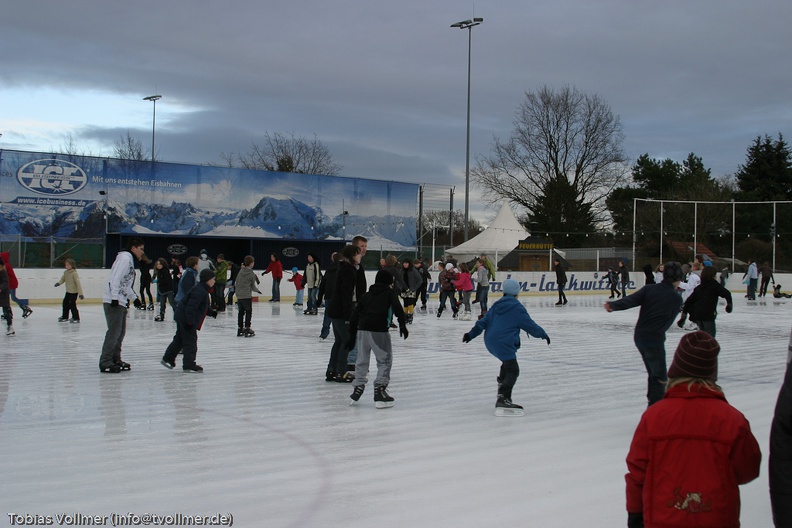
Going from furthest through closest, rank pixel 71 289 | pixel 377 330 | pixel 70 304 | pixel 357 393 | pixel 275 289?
pixel 275 289 < pixel 70 304 < pixel 71 289 < pixel 357 393 < pixel 377 330

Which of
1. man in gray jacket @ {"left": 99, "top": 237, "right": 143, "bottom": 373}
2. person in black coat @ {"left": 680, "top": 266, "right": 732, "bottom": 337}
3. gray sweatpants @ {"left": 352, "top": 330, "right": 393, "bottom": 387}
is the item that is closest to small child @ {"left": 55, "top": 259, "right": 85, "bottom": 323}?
man in gray jacket @ {"left": 99, "top": 237, "right": 143, "bottom": 373}

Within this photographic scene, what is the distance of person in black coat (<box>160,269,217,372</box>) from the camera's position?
31.3 ft

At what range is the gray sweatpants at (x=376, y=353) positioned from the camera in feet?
24.7

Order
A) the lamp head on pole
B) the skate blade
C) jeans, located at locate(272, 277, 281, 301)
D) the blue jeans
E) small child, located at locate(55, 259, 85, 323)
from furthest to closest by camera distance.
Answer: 1. the lamp head on pole
2. jeans, located at locate(272, 277, 281, 301)
3. small child, located at locate(55, 259, 85, 323)
4. the skate blade
5. the blue jeans

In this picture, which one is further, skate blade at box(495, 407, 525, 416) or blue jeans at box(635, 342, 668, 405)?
skate blade at box(495, 407, 525, 416)

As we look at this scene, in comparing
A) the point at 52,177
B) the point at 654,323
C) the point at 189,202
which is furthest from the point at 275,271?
the point at 654,323

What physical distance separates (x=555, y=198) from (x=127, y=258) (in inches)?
1740

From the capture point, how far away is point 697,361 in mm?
2814

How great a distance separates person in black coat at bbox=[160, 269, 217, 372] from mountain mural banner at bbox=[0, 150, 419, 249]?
21.0 meters

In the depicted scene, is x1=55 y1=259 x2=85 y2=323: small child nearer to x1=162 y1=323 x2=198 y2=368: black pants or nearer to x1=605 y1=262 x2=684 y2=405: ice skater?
x1=162 y1=323 x2=198 y2=368: black pants

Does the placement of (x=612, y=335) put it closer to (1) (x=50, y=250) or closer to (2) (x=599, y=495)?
(2) (x=599, y=495)

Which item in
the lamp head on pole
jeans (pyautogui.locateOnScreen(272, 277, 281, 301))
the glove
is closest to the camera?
the glove

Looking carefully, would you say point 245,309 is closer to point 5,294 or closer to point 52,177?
point 5,294

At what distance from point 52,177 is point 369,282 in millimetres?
13395
